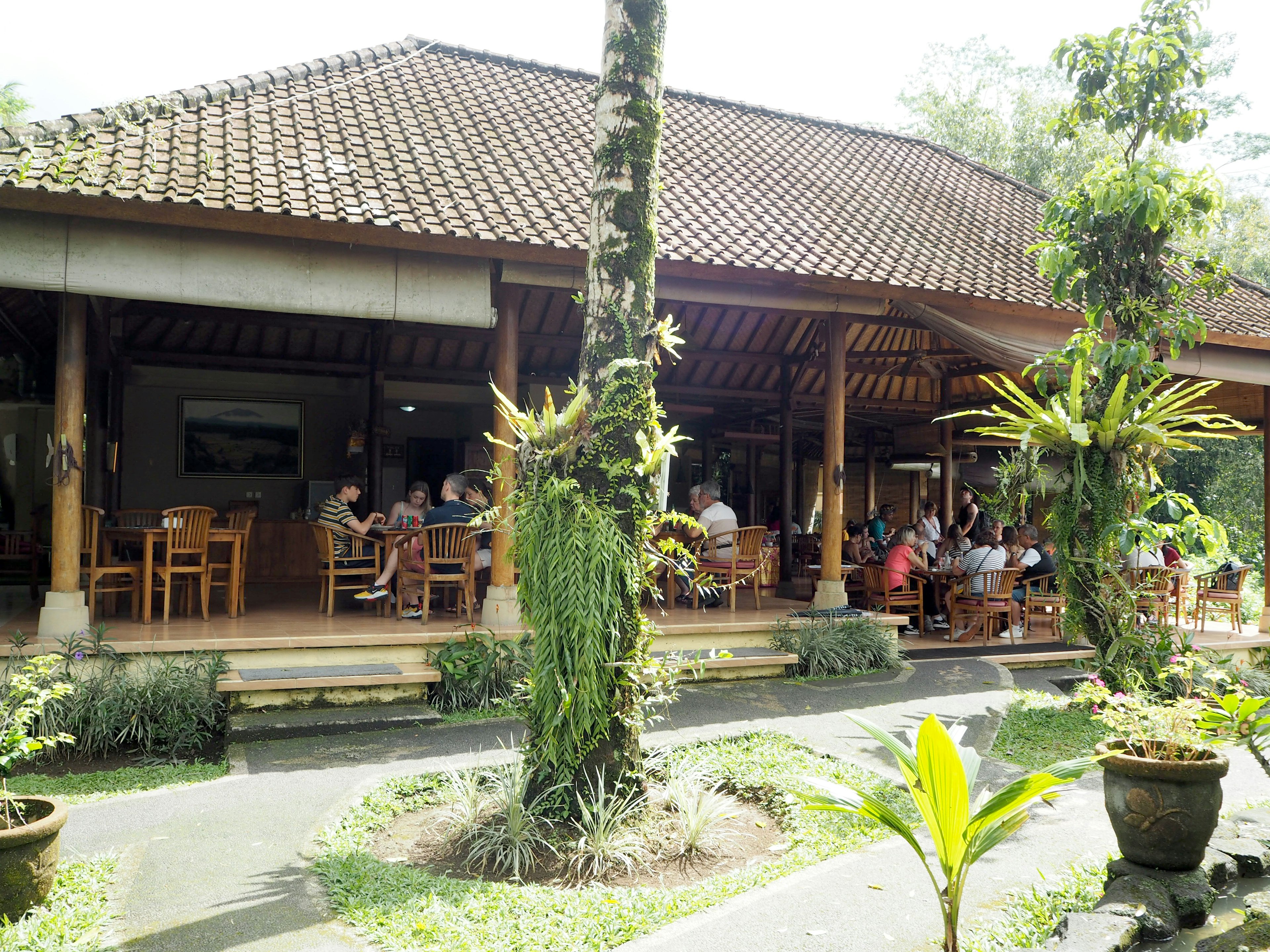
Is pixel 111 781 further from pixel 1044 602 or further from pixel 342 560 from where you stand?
pixel 1044 602

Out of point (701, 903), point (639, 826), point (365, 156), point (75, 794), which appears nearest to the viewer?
point (701, 903)

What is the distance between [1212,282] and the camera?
20.1 ft

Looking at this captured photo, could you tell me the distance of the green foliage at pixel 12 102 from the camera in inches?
695

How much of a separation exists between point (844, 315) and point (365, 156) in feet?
14.4

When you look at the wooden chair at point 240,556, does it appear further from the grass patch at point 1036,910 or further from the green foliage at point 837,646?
the grass patch at point 1036,910

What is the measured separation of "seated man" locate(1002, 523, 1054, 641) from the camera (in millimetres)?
9086

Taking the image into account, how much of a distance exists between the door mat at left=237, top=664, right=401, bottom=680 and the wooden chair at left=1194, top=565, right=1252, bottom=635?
316 inches

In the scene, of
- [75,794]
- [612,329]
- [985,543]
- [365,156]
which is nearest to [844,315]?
[985,543]

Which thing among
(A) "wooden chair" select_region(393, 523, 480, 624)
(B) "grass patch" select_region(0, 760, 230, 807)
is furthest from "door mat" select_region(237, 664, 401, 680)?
(B) "grass patch" select_region(0, 760, 230, 807)

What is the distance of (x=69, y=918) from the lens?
303 centimetres

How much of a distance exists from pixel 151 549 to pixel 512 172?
166 inches

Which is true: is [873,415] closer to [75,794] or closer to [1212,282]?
[1212,282]

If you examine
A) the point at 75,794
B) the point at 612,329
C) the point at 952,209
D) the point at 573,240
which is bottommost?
the point at 75,794

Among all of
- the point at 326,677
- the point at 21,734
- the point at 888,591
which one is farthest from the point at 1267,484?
the point at 21,734
